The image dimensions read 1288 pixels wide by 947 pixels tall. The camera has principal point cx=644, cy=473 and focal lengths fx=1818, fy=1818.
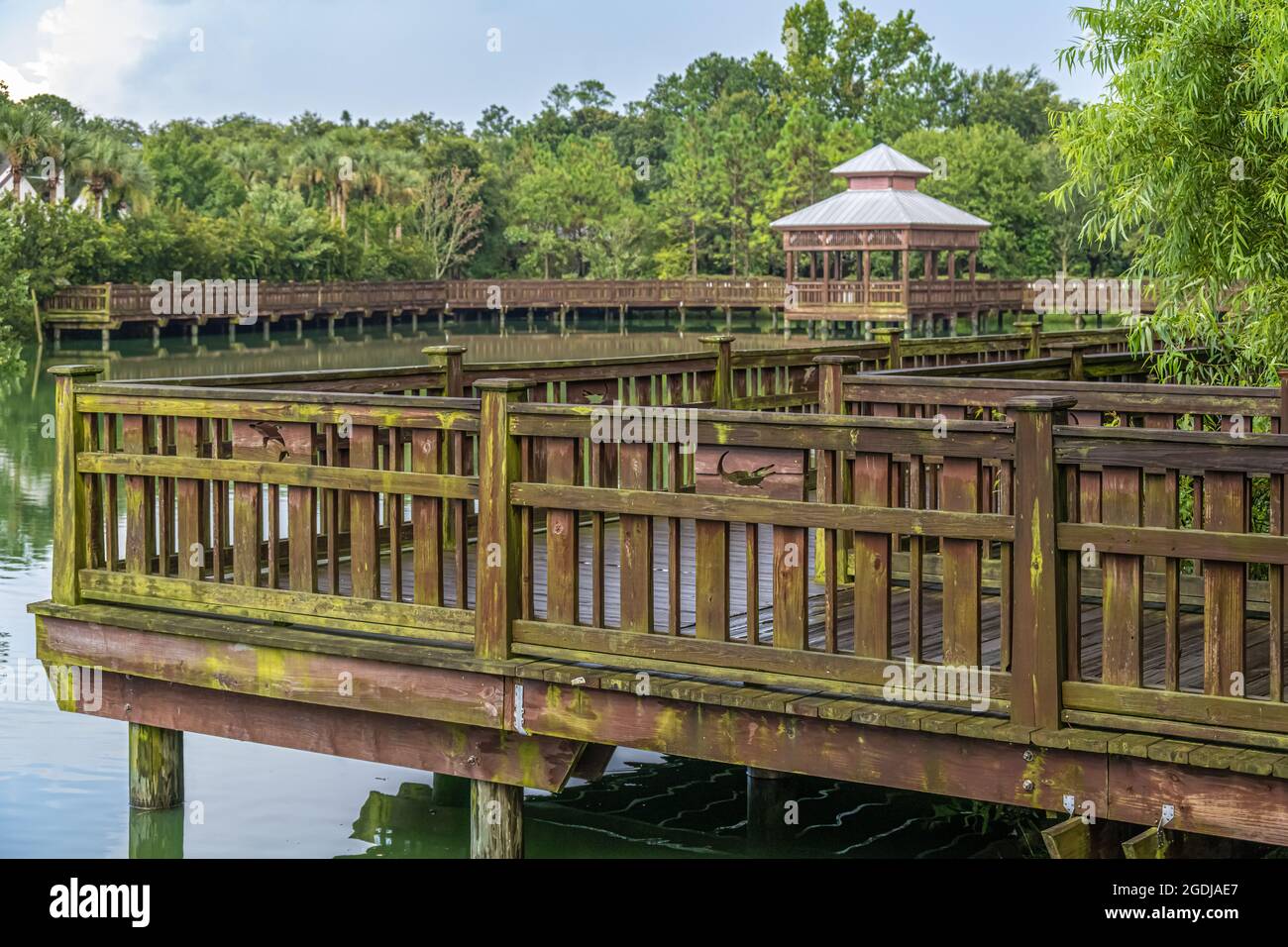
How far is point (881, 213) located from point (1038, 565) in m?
46.1

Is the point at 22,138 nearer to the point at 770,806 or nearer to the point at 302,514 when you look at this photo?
the point at 770,806

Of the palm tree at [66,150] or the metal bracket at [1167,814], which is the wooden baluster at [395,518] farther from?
the palm tree at [66,150]

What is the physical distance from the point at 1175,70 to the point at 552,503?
4620mm

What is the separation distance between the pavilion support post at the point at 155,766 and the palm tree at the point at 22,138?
46369 millimetres

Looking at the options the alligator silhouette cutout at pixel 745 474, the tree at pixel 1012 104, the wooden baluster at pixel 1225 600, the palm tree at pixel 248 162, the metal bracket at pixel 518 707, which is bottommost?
the metal bracket at pixel 518 707

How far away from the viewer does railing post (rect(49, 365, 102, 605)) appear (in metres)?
7.70

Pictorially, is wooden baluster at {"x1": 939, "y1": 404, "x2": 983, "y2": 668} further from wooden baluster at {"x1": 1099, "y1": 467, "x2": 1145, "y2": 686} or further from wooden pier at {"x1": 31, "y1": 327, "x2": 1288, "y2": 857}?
wooden baluster at {"x1": 1099, "y1": 467, "x2": 1145, "y2": 686}


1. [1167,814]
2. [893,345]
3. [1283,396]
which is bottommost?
[1167,814]

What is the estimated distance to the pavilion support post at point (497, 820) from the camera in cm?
713

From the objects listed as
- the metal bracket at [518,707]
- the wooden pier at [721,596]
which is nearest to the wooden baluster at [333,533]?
the wooden pier at [721,596]

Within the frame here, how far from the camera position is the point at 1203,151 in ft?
30.2

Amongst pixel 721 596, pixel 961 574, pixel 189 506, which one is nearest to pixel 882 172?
pixel 189 506

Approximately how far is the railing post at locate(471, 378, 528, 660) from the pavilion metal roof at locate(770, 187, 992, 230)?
44125 millimetres

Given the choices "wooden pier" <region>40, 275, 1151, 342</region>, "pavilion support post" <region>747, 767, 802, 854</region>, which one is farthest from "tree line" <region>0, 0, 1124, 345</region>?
"pavilion support post" <region>747, 767, 802, 854</region>
